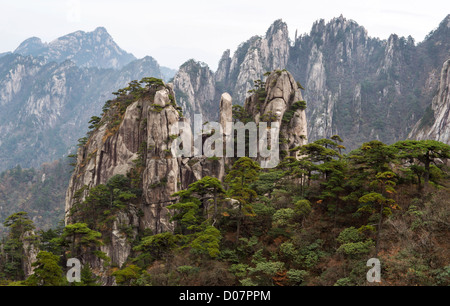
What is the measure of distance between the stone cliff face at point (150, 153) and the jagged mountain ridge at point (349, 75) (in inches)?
4216

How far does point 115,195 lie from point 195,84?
5517 inches

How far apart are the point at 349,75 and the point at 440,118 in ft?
346

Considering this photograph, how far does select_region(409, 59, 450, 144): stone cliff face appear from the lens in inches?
3489

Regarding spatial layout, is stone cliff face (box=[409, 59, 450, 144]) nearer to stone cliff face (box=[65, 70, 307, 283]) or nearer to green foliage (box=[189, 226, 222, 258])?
stone cliff face (box=[65, 70, 307, 283])

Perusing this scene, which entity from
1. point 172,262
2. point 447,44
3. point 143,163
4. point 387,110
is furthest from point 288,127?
point 447,44

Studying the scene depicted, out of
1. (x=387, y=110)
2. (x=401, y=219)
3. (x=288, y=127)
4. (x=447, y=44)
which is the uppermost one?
(x=447, y=44)

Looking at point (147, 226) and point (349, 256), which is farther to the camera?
point (147, 226)

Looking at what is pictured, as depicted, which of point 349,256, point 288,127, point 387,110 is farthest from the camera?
point 387,110

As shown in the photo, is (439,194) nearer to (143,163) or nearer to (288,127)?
(288,127)

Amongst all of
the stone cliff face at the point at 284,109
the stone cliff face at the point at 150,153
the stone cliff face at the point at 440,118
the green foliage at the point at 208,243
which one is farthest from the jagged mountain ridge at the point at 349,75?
the green foliage at the point at 208,243

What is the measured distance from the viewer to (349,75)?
7500 inches

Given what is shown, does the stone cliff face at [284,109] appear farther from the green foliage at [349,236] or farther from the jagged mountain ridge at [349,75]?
the jagged mountain ridge at [349,75]

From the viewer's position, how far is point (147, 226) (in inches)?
1780

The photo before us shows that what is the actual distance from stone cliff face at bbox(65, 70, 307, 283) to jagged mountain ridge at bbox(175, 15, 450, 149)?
10708cm
